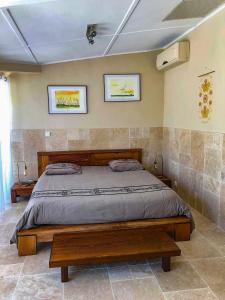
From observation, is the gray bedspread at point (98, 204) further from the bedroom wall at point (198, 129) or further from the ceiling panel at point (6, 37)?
the ceiling panel at point (6, 37)

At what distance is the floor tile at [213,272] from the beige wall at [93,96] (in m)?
2.87

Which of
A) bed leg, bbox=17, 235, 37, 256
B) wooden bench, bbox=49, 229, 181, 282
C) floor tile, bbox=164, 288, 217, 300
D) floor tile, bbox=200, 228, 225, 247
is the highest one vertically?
wooden bench, bbox=49, 229, 181, 282

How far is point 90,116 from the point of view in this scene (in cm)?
477

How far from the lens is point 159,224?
2.83m

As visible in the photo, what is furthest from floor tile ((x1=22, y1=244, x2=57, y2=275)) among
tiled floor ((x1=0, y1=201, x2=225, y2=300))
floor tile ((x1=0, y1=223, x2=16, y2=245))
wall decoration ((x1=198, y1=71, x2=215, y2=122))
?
wall decoration ((x1=198, y1=71, x2=215, y2=122))

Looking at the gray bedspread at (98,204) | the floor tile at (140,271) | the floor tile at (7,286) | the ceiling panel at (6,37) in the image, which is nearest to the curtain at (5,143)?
the ceiling panel at (6,37)

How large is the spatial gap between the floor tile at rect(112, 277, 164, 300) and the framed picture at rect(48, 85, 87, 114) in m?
3.16

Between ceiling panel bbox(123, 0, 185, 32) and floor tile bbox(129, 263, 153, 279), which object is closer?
floor tile bbox(129, 263, 153, 279)

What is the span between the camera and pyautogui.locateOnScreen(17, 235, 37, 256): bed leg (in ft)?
8.73

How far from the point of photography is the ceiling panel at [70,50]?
143 inches

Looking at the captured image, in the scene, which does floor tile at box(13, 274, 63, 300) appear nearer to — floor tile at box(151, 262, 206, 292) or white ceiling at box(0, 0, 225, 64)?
floor tile at box(151, 262, 206, 292)

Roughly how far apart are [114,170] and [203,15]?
8.18 ft

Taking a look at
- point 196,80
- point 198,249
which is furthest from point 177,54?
point 198,249

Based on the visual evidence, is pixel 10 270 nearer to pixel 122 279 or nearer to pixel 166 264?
pixel 122 279
